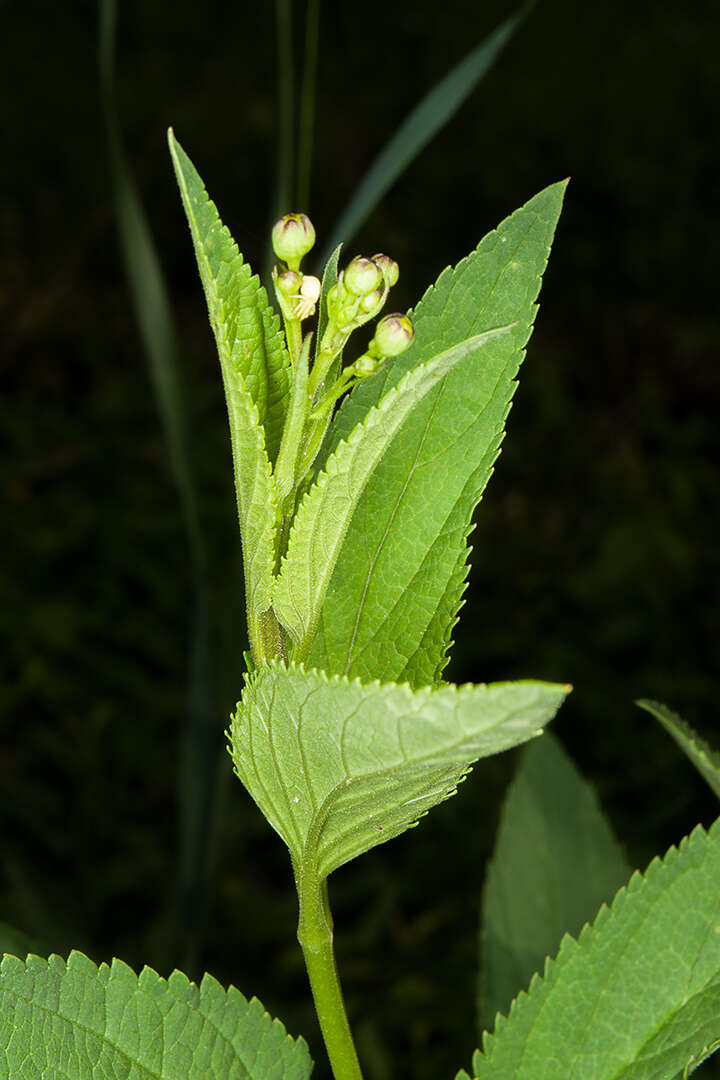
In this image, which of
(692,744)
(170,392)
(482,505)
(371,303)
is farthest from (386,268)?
(482,505)

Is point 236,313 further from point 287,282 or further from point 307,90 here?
point 307,90

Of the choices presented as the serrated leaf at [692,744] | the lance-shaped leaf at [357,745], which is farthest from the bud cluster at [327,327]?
the serrated leaf at [692,744]

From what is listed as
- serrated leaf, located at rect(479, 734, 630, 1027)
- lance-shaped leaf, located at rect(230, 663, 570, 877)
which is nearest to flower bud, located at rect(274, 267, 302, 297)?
lance-shaped leaf, located at rect(230, 663, 570, 877)

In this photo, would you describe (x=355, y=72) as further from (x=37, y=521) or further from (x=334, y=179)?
(x=37, y=521)

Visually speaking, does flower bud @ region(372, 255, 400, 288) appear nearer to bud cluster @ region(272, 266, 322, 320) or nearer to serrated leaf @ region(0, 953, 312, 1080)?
bud cluster @ region(272, 266, 322, 320)

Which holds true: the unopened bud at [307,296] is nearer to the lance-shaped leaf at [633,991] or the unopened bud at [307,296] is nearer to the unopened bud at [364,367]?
the unopened bud at [364,367]

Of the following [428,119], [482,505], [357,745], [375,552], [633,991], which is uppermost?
[482,505]
